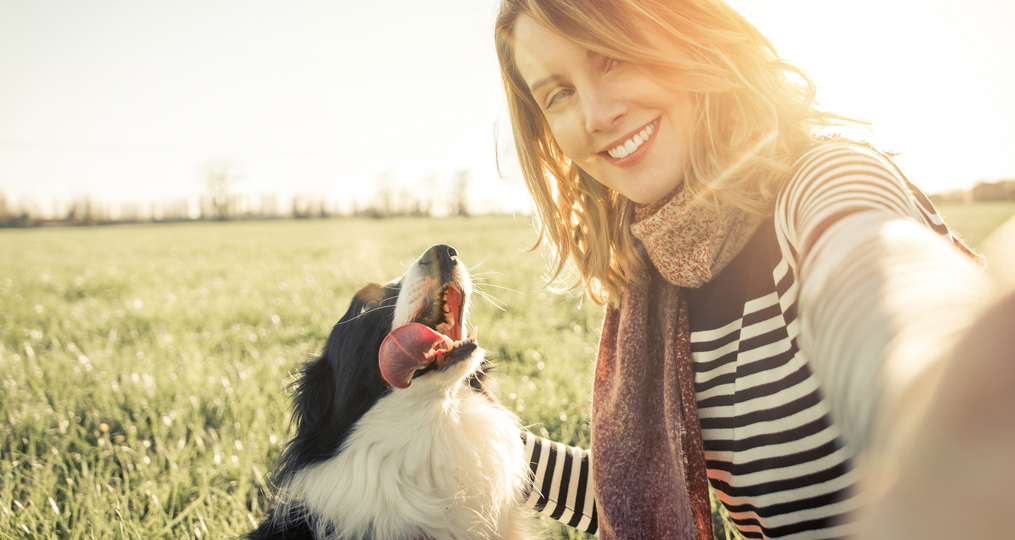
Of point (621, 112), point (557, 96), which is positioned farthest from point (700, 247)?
point (557, 96)

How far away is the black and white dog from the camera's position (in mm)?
2064

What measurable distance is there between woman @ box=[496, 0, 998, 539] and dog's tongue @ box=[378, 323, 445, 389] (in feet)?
2.50

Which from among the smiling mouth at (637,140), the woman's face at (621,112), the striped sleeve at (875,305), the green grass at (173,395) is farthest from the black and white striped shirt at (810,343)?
the green grass at (173,395)

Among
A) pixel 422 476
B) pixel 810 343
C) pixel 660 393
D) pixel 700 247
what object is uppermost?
pixel 700 247

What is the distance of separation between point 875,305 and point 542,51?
63.0 inches

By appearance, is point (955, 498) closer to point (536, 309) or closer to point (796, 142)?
point (796, 142)

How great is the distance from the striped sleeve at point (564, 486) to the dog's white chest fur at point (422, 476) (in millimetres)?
75

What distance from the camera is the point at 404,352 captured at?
2.03 meters

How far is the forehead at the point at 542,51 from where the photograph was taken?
184 cm

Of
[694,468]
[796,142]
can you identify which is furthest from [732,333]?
[796,142]

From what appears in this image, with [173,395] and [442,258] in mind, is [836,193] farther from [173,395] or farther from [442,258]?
[173,395]

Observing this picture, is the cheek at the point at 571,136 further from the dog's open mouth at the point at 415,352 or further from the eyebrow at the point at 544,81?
the dog's open mouth at the point at 415,352

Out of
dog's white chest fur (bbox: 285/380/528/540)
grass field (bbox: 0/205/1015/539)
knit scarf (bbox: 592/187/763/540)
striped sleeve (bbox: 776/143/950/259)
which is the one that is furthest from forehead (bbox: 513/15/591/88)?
grass field (bbox: 0/205/1015/539)

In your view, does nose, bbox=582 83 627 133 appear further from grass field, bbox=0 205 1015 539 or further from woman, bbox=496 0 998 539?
grass field, bbox=0 205 1015 539
